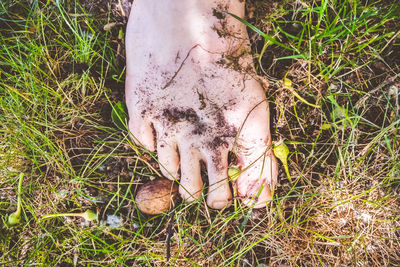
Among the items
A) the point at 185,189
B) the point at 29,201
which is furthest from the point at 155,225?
the point at 29,201

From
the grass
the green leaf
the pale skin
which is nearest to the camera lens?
the pale skin

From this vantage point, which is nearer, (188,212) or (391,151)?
(391,151)

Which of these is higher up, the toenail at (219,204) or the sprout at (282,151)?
the sprout at (282,151)

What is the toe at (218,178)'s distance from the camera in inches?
71.9

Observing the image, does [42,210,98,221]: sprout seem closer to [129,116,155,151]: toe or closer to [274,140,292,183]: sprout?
[129,116,155,151]: toe

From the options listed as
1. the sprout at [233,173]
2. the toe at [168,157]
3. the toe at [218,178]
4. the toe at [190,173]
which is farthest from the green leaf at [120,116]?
the sprout at [233,173]

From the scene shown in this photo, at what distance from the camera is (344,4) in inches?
70.6

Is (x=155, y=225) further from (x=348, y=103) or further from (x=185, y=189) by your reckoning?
(x=348, y=103)

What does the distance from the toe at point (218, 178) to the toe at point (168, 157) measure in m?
0.21

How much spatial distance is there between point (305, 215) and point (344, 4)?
133 centimetres

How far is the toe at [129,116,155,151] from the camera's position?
1.91m

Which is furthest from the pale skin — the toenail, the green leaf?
the green leaf

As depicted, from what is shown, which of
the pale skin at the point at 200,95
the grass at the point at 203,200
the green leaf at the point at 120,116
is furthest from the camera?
the green leaf at the point at 120,116

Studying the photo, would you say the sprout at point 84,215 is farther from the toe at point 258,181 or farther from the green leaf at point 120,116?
the toe at point 258,181
